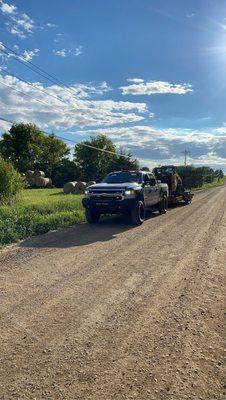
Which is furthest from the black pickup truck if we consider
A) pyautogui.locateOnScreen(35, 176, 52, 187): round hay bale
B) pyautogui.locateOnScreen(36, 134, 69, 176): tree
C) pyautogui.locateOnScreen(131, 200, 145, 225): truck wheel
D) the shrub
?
pyautogui.locateOnScreen(36, 134, 69, 176): tree

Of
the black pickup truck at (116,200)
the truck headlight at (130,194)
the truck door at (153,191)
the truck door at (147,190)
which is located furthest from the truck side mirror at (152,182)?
the truck headlight at (130,194)

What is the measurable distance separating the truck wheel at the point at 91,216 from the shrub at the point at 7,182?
6404 mm

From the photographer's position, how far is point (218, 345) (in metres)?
4.46

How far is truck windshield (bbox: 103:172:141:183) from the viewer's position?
51.9 ft

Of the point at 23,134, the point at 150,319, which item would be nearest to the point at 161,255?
the point at 150,319

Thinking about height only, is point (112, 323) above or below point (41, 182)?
below

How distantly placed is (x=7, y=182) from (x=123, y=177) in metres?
6.69

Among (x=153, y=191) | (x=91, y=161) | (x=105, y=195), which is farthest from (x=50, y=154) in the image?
(x=105, y=195)

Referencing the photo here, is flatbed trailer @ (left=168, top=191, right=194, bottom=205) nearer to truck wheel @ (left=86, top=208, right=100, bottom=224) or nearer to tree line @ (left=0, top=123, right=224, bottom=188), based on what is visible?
truck wheel @ (left=86, top=208, right=100, bottom=224)

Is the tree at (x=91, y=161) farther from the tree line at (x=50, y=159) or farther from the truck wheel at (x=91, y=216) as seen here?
the truck wheel at (x=91, y=216)

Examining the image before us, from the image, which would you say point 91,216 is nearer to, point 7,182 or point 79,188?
point 7,182

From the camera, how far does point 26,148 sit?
196ft

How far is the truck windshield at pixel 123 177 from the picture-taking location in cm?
1582

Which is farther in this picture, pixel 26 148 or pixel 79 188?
pixel 26 148
